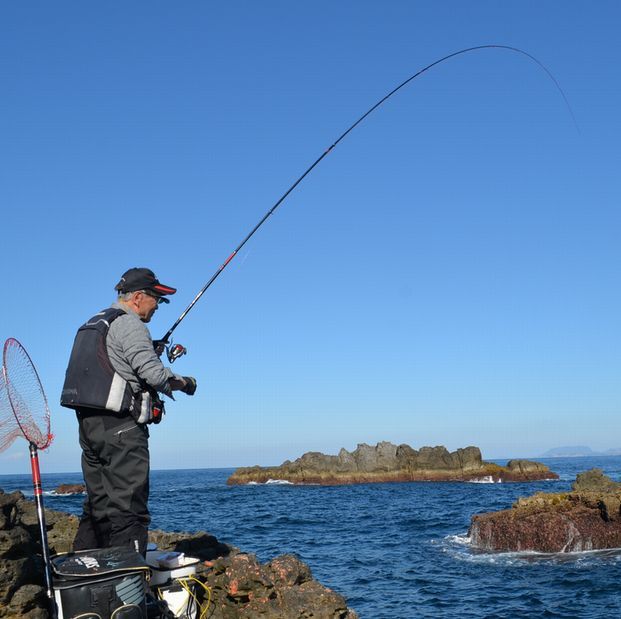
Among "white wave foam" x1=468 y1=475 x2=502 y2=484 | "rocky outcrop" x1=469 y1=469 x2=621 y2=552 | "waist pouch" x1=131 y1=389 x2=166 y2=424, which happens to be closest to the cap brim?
"waist pouch" x1=131 y1=389 x2=166 y2=424

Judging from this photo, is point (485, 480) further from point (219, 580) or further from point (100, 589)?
→ point (100, 589)

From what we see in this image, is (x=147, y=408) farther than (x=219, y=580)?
No

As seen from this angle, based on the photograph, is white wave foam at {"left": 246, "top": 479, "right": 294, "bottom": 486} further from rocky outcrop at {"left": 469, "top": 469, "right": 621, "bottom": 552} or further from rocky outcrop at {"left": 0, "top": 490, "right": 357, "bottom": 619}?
rocky outcrop at {"left": 0, "top": 490, "right": 357, "bottom": 619}

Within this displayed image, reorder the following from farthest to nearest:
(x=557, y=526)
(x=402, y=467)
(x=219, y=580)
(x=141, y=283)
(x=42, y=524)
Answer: (x=402, y=467) < (x=557, y=526) < (x=219, y=580) < (x=141, y=283) < (x=42, y=524)

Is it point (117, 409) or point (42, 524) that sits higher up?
point (117, 409)

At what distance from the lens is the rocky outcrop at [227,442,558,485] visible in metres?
71.4

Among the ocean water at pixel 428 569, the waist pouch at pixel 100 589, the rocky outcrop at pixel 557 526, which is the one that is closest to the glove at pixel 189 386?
the waist pouch at pixel 100 589

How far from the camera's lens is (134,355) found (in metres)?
4.74

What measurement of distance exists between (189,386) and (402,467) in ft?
236

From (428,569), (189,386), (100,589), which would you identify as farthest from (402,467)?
(100,589)

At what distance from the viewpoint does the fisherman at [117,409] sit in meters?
4.74

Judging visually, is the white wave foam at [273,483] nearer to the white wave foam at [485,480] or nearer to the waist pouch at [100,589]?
the white wave foam at [485,480]

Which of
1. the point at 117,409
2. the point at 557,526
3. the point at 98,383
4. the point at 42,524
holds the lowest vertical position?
the point at 557,526

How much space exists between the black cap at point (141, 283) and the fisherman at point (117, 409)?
1.00 feet
